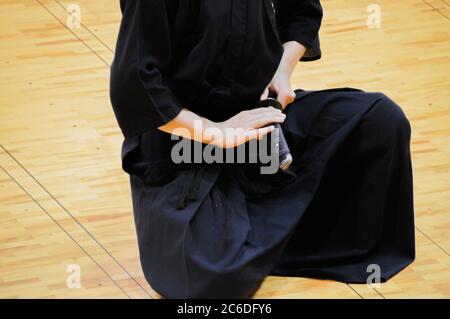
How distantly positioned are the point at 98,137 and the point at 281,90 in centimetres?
75

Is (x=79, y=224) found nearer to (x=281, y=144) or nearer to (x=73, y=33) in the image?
(x=281, y=144)

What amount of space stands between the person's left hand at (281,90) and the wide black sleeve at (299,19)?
12cm

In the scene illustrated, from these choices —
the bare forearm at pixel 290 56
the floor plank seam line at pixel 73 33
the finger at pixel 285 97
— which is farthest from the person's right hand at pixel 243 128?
the floor plank seam line at pixel 73 33

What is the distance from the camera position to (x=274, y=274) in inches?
89.7

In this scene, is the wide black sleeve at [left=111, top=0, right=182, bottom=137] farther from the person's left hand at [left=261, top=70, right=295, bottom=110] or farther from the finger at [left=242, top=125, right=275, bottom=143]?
the person's left hand at [left=261, top=70, right=295, bottom=110]

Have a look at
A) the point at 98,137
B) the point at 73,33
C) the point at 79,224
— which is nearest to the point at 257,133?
the point at 79,224

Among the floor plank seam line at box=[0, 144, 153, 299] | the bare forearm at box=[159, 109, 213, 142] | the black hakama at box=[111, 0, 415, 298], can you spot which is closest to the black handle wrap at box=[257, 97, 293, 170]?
the black hakama at box=[111, 0, 415, 298]

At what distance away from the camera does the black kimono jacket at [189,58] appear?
209cm

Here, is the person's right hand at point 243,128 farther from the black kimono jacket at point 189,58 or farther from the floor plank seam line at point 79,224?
the floor plank seam line at point 79,224

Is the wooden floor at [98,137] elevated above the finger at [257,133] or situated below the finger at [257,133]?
below

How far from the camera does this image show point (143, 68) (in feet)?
6.82

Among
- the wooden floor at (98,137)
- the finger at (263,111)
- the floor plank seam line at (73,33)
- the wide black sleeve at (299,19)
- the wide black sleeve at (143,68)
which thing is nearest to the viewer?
the wide black sleeve at (143,68)

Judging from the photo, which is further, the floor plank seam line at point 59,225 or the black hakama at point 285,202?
the floor plank seam line at point 59,225

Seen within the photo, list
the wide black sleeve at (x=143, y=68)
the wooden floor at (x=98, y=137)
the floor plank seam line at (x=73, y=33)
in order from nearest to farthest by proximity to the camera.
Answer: the wide black sleeve at (x=143, y=68)
the wooden floor at (x=98, y=137)
the floor plank seam line at (x=73, y=33)
